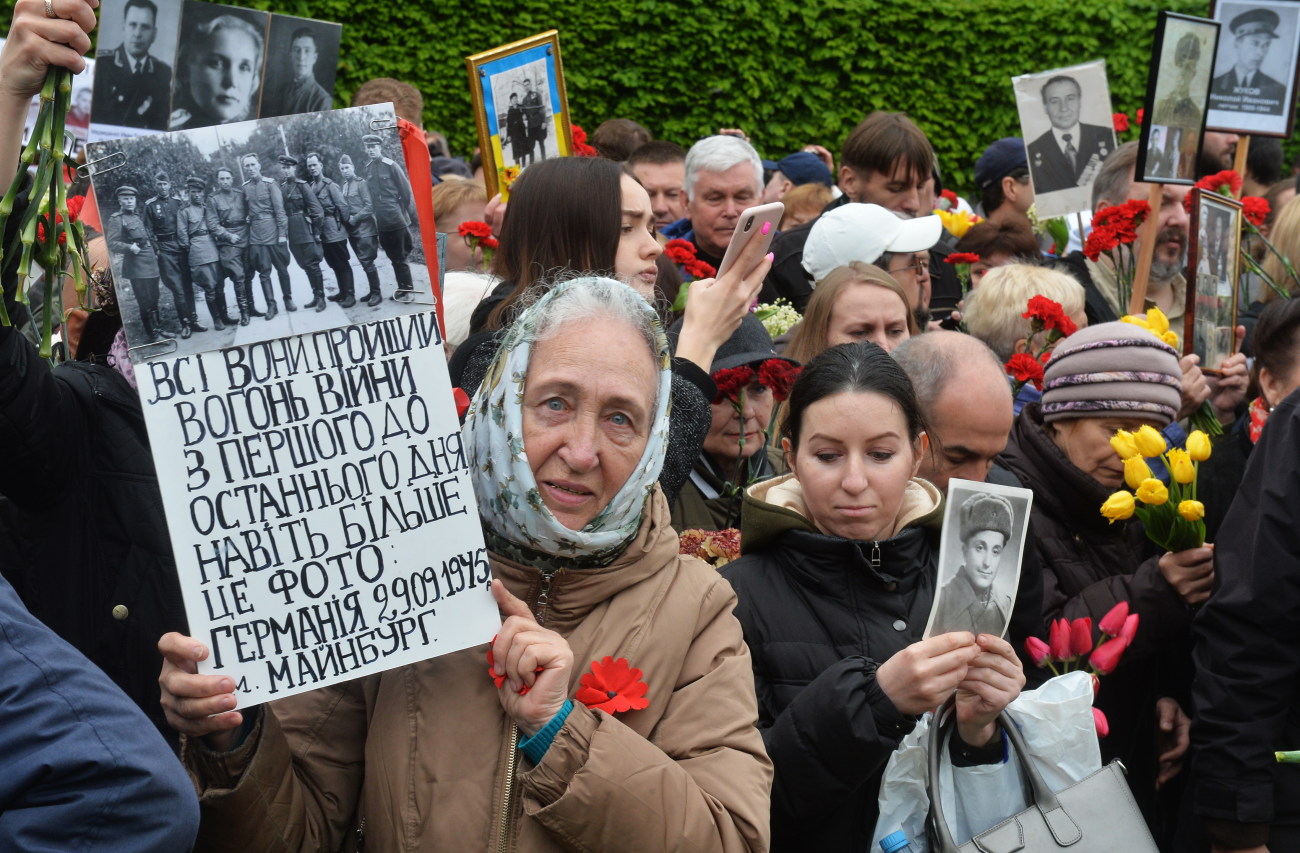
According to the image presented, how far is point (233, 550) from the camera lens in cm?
199

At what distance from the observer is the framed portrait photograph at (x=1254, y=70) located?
5.68 metres

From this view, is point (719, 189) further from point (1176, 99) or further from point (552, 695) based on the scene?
point (552, 695)

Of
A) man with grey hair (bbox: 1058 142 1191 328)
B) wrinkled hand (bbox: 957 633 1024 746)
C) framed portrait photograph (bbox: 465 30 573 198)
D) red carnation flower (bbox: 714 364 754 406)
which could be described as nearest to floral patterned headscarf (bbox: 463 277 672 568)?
wrinkled hand (bbox: 957 633 1024 746)

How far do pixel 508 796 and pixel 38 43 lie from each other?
4.26 feet

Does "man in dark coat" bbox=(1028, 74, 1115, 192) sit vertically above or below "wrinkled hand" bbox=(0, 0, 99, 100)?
below

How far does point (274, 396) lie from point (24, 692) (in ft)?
2.20

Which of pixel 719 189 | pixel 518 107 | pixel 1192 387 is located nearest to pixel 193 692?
pixel 1192 387

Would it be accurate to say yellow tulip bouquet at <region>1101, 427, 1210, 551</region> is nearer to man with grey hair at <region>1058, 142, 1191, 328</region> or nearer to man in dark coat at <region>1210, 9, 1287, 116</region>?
man with grey hair at <region>1058, 142, 1191, 328</region>

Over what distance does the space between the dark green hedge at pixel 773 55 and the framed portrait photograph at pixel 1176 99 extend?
780cm

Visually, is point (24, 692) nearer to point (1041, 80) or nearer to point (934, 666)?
point (934, 666)

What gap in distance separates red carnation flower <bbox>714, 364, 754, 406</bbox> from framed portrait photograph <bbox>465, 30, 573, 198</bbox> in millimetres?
1788

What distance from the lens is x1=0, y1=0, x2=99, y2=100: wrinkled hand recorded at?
1.97 meters

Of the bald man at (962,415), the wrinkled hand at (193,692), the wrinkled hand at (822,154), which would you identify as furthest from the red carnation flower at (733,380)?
the wrinkled hand at (822,154)

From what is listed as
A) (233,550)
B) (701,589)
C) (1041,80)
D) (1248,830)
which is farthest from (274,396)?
(1041,80)
